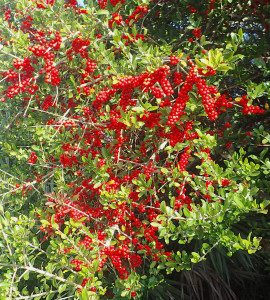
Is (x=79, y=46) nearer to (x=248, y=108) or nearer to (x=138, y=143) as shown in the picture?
(x=138, y=143)

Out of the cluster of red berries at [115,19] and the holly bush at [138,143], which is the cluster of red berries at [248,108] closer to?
the holly bush at [138,143]

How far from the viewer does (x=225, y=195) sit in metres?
2.20

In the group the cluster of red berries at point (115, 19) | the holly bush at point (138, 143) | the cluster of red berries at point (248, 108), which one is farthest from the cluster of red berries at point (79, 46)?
the cluster of red berries at point (248, 108)

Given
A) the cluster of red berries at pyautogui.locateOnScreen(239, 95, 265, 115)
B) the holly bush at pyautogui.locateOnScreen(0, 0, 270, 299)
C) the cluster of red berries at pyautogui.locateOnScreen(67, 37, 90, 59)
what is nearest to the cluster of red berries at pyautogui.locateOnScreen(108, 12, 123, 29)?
the holly bush at pyautogui.locateOnScreen(0, 0, 270, 299)

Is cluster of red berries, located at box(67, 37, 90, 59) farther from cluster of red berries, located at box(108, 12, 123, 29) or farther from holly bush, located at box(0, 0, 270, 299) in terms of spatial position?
cluster of red berries, located at box(108, 12, 123, 29)

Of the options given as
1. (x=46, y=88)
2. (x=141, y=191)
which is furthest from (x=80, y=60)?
(x=141, y=191)

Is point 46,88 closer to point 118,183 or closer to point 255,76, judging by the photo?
point 118,183

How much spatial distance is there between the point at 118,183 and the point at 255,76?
1379mm

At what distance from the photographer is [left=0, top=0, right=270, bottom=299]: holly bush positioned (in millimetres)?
2285

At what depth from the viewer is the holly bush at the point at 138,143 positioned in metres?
2.29

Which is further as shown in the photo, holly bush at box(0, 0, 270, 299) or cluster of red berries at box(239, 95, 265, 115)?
cluster of red berries at box(239, 95, 265, 115)

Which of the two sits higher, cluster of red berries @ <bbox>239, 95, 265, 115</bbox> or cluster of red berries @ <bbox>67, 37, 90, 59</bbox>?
cluster of red berries @ <bbox>67, 37, 90, 59</bbox>

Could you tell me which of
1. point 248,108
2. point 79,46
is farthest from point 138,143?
point 248,108

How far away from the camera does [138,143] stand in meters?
3.24
